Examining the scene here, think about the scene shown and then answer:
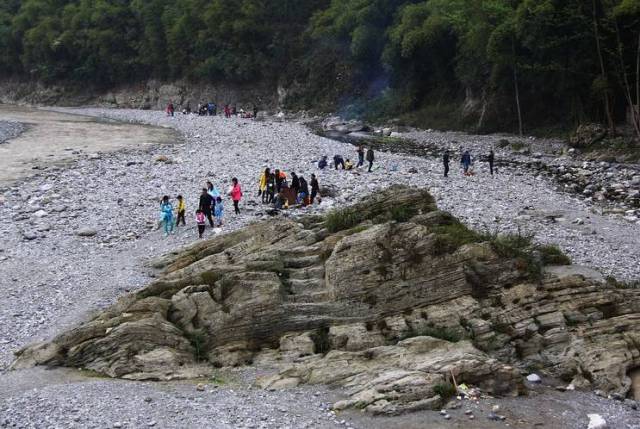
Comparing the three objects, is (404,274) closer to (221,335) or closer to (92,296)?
(221,335)

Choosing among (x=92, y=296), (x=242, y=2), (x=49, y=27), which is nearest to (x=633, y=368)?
(x=92, y=296)

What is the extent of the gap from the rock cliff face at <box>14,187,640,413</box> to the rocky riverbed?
1172 millimetres

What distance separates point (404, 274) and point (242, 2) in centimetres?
7512

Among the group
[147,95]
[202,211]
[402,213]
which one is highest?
[147,95]

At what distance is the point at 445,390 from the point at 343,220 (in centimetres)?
596

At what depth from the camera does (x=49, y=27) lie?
329ft

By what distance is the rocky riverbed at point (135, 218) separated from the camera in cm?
1571

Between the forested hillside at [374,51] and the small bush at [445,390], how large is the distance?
3214 cm

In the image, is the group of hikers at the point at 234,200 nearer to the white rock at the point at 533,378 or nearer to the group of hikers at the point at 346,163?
the group of hikers at the point at 346,163

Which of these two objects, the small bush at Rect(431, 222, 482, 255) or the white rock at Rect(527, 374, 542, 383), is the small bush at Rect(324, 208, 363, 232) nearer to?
the small bush at Rect(431, 222, 482, 255)

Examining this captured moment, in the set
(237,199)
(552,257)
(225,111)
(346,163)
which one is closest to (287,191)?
(237,199)

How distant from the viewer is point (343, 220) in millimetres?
15750

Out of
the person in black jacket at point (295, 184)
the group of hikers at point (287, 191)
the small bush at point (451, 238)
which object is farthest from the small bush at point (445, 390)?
the person in black jacket at point (295, 184)

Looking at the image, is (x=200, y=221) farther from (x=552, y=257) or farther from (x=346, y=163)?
(x=346, y=163)
